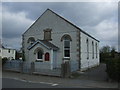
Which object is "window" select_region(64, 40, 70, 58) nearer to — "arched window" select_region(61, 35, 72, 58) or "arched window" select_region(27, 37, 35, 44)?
"arched window" select_region(61, 35, 72, 58)

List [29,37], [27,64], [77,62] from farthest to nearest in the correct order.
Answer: [29,37]
[77,62]
[27,64]

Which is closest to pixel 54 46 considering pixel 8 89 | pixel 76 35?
pixel 76 35

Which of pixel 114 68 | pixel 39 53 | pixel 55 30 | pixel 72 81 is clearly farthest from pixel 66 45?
pixel 114 68

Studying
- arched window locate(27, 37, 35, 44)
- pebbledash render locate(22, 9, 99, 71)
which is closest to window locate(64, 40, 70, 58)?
pebbledash render locate(22, 9, 99, 71)

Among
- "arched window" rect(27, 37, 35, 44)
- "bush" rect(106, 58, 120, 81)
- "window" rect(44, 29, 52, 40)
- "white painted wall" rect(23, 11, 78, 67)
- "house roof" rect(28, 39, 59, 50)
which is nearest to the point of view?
"bush" rect(106, 58, 120, 81)

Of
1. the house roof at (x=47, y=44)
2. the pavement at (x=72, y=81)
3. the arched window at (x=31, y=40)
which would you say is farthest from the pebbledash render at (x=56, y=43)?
the pavement at (x=72, y=81)

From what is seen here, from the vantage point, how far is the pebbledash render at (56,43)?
22.1 meters

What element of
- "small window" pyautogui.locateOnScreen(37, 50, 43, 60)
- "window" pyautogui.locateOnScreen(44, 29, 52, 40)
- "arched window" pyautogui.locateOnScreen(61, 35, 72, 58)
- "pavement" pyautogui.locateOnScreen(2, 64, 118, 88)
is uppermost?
"window" pyautogui.locateOnScreen(44, 29, 52, 40)

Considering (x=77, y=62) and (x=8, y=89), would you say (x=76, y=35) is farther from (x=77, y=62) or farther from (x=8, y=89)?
(x=8, y=89)

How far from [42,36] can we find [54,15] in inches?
128

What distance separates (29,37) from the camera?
84.7 ft

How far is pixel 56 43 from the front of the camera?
2352cm

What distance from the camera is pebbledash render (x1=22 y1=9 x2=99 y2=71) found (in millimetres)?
22094

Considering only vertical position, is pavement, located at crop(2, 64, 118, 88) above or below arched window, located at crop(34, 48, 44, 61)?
below
